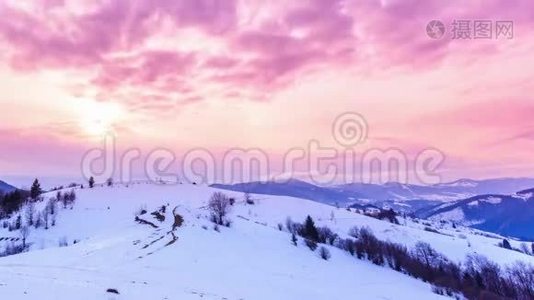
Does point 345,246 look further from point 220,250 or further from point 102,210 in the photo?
point 102,210

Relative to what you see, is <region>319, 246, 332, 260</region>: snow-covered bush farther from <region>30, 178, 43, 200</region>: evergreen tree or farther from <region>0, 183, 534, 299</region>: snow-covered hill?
<region>30, 178, 43, 200</region>: evergreen tree

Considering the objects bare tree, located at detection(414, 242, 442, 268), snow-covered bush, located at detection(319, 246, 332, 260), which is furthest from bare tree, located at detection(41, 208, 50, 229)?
bare tree, located at detection(414, 242, 442, 268)

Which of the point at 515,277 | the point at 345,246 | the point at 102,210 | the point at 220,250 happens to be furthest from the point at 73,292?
the point at 515,277

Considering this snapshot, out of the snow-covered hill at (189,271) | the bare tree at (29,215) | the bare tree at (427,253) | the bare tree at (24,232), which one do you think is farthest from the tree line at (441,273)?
the bare tree at (29,215)

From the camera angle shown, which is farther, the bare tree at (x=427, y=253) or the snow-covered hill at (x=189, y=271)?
the bare tree at (x=427, y=253)

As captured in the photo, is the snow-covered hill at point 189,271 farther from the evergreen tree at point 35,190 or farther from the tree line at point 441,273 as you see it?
the evergreen tree at point 35,190

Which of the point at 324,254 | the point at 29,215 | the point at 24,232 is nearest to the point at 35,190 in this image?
the point at 29,215

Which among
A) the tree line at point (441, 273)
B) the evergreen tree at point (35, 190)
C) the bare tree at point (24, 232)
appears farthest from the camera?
the evergreen tree at point (35, 190)

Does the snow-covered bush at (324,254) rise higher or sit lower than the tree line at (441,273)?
higher

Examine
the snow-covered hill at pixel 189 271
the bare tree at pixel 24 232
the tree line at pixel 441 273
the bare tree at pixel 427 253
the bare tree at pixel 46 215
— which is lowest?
the bare tree at pixel 427 253

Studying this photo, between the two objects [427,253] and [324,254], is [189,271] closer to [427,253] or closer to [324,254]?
[324,254]

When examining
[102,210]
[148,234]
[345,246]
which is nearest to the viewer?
[148,234]

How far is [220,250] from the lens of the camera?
2304 inches

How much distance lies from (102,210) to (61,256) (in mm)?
110609
